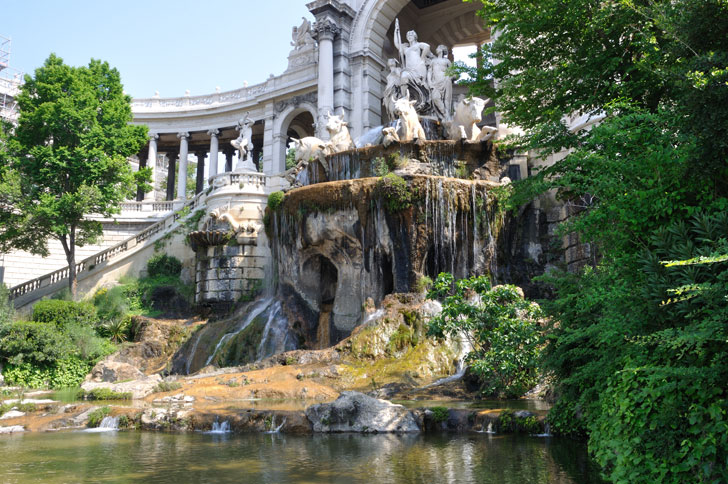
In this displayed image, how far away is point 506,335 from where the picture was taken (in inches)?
449

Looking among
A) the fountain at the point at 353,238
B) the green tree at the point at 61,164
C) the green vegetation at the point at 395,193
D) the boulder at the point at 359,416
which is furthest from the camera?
the green tree at the point at 61,164

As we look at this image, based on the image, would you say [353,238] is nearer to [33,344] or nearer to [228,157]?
[33,344]

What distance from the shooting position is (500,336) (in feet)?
37.4

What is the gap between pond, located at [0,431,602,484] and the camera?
19.7ft

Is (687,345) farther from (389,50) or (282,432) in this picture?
(389,50)

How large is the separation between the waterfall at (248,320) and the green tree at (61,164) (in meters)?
8.97

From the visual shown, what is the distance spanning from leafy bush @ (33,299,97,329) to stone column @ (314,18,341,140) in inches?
617

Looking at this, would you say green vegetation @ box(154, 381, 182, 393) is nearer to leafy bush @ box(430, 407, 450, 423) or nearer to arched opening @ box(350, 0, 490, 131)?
leafy bush @ box(430, 407, 450, 423)

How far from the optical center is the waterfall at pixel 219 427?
9.86 metres

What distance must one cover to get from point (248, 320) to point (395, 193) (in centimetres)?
752

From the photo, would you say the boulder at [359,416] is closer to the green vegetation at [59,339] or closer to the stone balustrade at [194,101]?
the green vegetation at [59,339]


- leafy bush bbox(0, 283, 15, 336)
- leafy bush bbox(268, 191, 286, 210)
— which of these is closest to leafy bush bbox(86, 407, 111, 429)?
leafy bush bbox(268, 191, 286, 210)

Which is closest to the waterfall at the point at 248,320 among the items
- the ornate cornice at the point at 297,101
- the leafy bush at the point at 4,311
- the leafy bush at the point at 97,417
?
the leafy bush at the point at 4,311

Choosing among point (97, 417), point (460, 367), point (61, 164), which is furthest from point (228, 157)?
point (97, 417)
